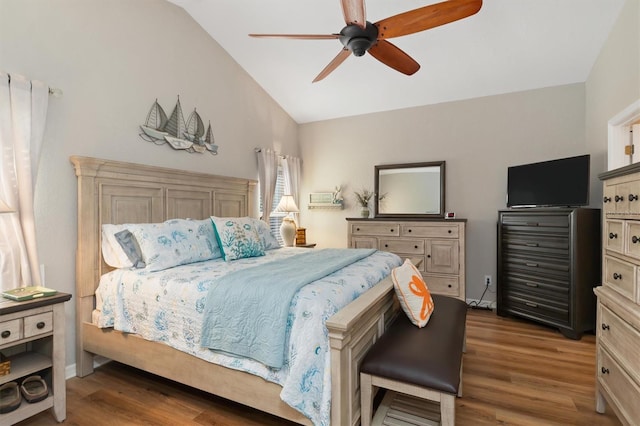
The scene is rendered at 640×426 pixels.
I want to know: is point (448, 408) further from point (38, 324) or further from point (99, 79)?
point (99, 79)

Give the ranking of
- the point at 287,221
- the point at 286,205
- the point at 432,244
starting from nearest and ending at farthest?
1. the point at 432,244
2. the point at 287,221
3. the point at 286,205

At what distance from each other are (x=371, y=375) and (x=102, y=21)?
3263 millimetres

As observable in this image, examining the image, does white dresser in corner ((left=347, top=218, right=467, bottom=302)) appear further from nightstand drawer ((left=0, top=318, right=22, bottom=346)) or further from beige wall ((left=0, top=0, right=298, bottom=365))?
nightstand drawer ((left=0, top=318, right=22, bottom=346))

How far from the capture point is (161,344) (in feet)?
6.95

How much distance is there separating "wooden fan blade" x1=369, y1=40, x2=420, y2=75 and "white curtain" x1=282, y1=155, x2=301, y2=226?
2.57 meters

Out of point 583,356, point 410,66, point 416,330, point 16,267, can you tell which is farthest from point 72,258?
point 583,356

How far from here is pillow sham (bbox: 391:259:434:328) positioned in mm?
2025

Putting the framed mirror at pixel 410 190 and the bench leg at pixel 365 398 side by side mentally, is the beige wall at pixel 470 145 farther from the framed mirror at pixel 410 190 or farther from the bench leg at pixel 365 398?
the bench leg at pixel 365 398

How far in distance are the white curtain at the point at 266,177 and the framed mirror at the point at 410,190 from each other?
4.84 feet

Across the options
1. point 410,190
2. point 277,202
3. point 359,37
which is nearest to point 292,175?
point 277,202

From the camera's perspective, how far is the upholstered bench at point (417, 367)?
4.84 feet

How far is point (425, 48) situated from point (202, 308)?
3.30m

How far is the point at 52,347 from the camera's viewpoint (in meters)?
1.99

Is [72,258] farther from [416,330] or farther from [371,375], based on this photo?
[416,330]
